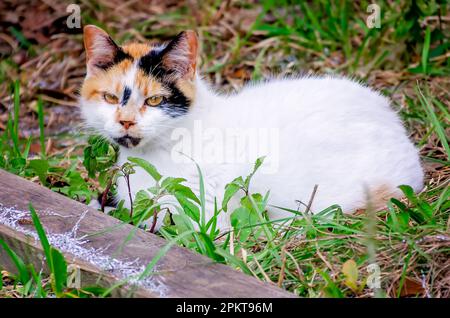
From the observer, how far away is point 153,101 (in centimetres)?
298

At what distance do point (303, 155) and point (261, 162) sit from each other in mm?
357

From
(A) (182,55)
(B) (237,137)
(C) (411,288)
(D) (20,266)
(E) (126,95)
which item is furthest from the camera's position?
(B) (237,137)

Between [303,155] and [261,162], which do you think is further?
[303,155]

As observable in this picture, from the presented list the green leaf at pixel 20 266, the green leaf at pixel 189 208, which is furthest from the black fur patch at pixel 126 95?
the green leaf at pixel 20 266

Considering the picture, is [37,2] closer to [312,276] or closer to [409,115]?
[409,115]

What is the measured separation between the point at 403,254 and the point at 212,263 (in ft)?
2.37

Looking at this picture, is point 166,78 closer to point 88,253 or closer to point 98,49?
point 98,49

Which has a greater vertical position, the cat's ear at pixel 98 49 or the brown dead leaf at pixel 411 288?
the cat's ear at pixel 98 49

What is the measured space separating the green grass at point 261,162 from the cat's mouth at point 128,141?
0.13 metres

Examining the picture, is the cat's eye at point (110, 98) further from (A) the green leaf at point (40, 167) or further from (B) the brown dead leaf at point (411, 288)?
(B) the brown dead leaf at point (411, 288)

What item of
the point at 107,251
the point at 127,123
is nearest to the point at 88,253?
the point at 107,251

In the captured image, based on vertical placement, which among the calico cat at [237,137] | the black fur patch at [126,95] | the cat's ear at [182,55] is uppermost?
the cat's ear at [182,55]

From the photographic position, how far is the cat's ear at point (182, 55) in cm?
299

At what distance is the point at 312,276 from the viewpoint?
8.11 feet
